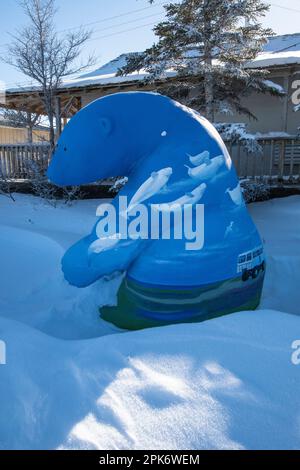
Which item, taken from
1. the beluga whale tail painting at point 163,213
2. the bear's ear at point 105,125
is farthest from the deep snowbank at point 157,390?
the bear's ear at point 105,125

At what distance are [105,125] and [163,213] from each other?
680 millimetres

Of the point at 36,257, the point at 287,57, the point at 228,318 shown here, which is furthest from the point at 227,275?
the point at 287,57

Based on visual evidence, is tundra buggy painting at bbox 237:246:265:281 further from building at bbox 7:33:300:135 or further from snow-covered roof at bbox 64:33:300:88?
building at bbox 7:33:300:135

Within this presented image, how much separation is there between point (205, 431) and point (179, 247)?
1144 mm

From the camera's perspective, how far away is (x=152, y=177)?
2199mm

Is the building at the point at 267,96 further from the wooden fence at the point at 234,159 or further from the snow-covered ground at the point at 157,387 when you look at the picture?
the snow-covered ground at the point at 157,387

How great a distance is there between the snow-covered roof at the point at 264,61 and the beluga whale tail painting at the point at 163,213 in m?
6.28

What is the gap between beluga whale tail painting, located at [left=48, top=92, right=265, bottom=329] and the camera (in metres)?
2.19

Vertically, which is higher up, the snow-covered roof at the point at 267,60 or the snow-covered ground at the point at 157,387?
the snow-covered roof at the point at 267,60

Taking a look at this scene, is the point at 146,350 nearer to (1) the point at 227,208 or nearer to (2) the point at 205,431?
(2) the point at 205,431

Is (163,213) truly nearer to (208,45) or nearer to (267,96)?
(208,45)

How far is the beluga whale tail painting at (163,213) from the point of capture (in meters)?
2.19

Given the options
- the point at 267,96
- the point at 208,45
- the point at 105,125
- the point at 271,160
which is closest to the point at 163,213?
the point at 105,125

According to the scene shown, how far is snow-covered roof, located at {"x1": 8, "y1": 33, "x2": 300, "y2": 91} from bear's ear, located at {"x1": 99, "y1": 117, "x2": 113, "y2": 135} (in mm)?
6271
